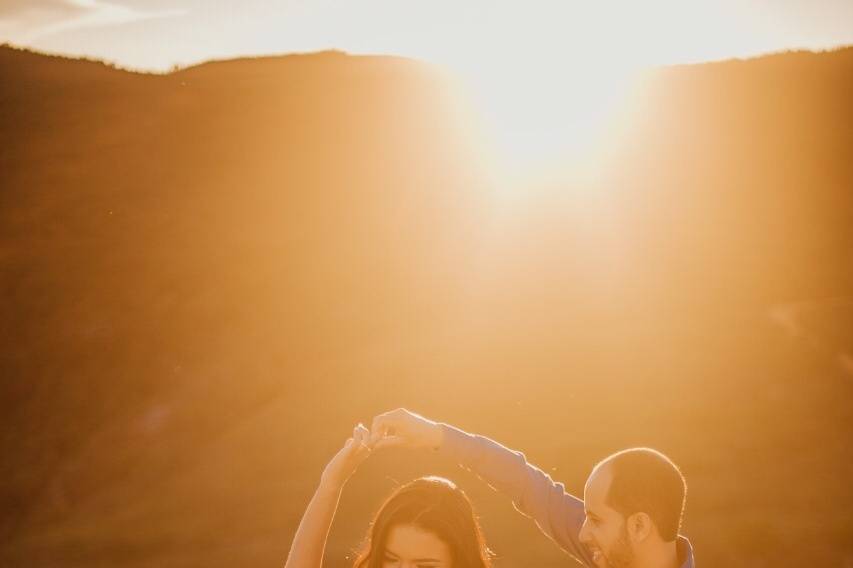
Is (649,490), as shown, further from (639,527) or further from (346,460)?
(346,460)

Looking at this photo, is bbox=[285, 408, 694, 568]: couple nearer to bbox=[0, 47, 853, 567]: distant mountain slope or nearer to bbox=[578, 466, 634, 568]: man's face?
bbox=[578, 466, 634, 568]: man's face

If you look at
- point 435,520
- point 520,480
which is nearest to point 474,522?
point 435,520

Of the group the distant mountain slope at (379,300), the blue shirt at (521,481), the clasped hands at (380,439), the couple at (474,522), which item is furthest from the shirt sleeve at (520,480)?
the distant mountain slope at (379,300)

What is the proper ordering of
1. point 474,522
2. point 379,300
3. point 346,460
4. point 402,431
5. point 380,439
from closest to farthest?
point 474,522, point 346,460, point 380,439, point 402,431, point 379,300

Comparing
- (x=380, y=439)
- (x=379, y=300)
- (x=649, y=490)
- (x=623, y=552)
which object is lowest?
(x=623, y=552)

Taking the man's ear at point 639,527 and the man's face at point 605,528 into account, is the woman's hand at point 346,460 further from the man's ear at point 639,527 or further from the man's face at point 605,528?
the man's ear at point 639,527

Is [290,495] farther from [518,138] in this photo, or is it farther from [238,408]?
[518,138]

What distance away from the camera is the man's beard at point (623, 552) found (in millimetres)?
2764

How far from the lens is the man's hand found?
324 cm

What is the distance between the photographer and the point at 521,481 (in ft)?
12.0

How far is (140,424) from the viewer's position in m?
20.7

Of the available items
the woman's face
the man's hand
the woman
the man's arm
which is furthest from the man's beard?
the man's hand

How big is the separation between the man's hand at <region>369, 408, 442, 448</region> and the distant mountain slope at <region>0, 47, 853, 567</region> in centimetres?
1021

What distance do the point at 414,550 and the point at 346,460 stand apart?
439 mm
